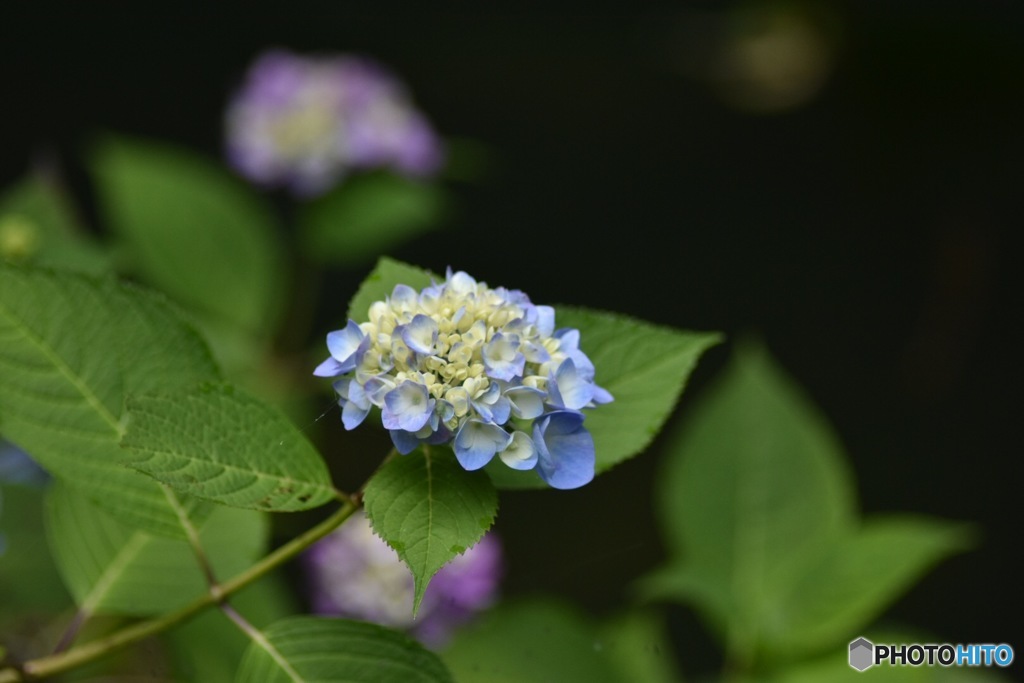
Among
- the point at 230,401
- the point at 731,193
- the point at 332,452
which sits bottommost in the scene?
the point at 230,401

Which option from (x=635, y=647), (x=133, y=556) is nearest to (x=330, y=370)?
(x=133, y=556)

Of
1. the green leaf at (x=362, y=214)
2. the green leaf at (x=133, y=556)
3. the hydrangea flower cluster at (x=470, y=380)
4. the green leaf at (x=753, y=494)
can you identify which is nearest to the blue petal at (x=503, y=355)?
the hydrangea flower cluster at (x=470, y=380)

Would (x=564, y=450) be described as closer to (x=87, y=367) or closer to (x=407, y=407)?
(x=407, y=407)

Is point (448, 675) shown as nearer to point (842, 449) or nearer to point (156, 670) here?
point (156, 670)

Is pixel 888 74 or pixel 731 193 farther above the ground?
pixel 888 74

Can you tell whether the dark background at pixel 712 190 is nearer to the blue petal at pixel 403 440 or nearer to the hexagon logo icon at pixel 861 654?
the hexagon logo icon at pixel 861 654

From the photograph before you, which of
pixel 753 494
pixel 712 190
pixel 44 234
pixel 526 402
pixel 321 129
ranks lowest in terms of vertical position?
pixel 526 402

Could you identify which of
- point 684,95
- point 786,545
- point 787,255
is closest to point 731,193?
point 787,255
